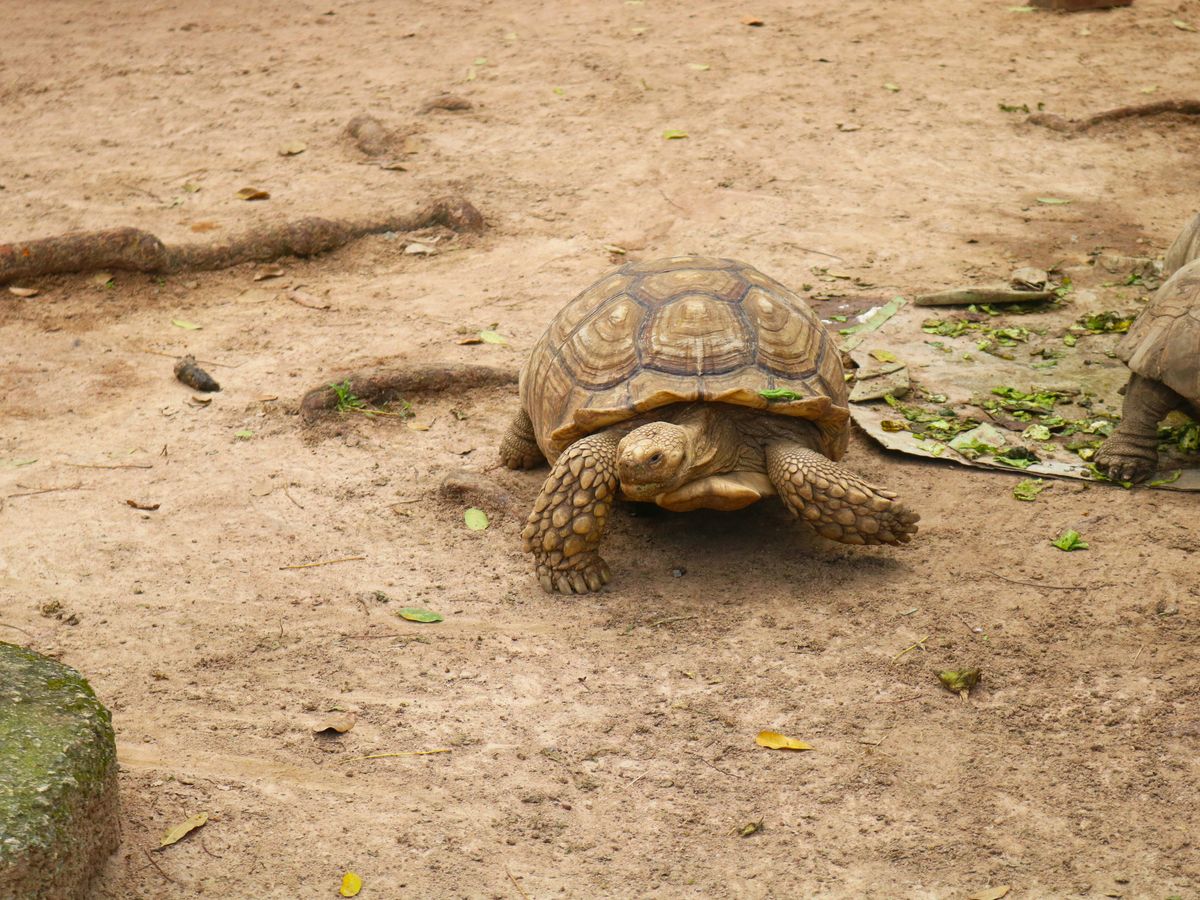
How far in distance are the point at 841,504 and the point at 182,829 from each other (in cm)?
192

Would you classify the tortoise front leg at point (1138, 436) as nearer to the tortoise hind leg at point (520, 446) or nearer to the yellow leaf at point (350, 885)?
the tortoise hind leg at point (520, 446)

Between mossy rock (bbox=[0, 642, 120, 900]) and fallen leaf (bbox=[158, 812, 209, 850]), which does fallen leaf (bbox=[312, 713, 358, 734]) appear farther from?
mossy rock (bbox=[0, 642, 120, 900])

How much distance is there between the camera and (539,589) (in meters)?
3.68

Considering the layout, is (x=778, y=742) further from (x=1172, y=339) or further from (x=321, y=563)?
(x=1172, y=339)

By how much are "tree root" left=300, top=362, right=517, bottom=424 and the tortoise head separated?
148cm

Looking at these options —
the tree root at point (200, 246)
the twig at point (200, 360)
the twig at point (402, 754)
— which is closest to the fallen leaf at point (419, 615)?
the twig at point (402, 754)

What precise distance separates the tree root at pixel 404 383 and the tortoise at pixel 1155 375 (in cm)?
221

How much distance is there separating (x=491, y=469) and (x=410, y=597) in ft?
2.86

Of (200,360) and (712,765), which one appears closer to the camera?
(712,765)

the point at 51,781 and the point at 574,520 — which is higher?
the point at 51,781

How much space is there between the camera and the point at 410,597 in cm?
362

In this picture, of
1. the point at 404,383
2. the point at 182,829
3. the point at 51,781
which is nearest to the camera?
the point at 51,781

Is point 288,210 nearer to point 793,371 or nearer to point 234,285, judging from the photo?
point 234,285

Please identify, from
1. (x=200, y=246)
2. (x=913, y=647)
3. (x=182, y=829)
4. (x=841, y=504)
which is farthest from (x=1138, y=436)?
(x=200, y=246)
